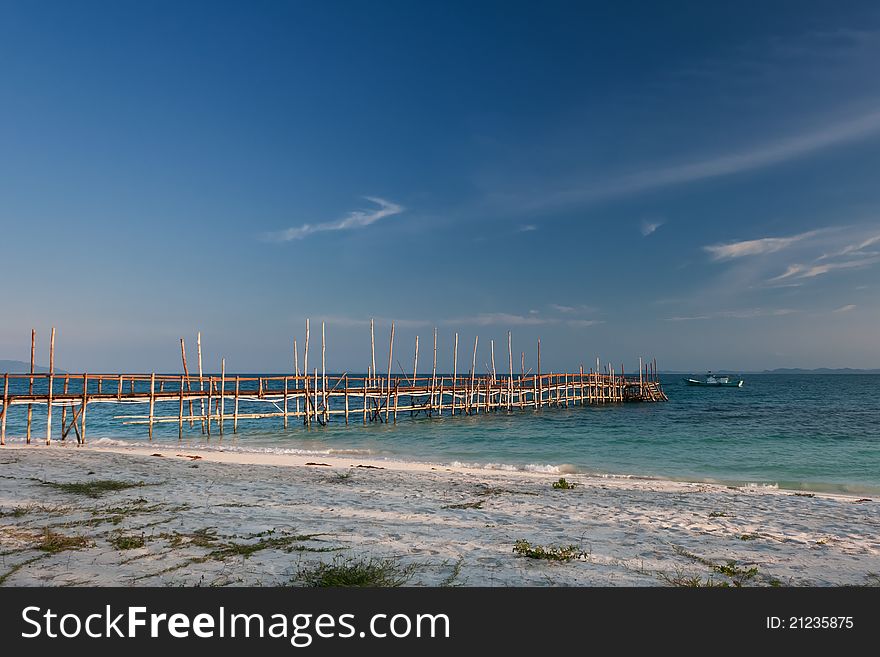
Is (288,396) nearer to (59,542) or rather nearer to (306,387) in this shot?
(306,387)

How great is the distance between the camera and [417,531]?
7.66 meters

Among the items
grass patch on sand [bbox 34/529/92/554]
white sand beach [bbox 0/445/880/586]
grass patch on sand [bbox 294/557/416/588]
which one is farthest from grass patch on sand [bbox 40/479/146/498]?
grass patch on sand [bbox 294/557/416/588]

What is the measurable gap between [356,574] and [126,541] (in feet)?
10.2

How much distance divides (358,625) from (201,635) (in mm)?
1192

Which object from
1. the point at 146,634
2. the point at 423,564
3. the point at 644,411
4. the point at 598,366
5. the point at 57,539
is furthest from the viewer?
the point at 598,366

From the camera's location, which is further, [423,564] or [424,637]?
[423,564]

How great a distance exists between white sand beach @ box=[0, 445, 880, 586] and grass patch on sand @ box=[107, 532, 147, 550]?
0.08 feet

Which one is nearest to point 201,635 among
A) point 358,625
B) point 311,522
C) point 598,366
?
point 358,625

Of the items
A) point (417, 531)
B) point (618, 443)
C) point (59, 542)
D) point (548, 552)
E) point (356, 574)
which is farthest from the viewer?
point (618, 443)

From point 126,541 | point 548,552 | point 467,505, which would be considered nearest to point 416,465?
point 467,505

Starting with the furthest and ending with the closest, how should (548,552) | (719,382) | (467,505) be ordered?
(719,382) → (467,505) → (548,552)

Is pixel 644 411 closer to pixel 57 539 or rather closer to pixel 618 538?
pixel 618 538

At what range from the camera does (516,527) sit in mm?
8141

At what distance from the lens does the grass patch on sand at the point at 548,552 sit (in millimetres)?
6371
